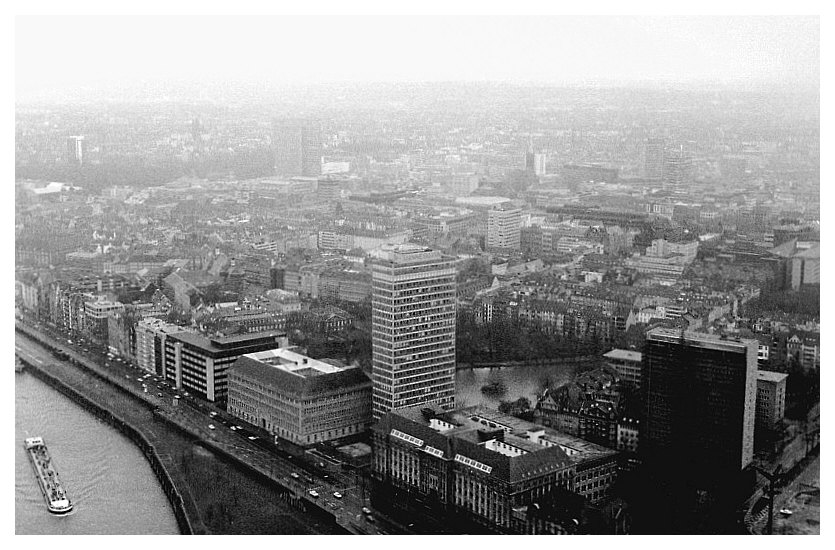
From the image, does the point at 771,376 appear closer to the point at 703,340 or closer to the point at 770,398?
the point at 770,398

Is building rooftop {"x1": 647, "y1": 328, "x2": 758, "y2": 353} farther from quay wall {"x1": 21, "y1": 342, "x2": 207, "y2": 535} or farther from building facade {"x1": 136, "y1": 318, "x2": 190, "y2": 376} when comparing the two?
building facade {"x1": 136, "y1": 318, "x2": 190, "y2": 376}

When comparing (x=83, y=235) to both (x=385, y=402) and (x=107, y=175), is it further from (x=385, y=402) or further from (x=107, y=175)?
(x=385, y=402)

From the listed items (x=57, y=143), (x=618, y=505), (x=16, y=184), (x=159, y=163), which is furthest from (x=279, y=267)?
(x=618, y=505)

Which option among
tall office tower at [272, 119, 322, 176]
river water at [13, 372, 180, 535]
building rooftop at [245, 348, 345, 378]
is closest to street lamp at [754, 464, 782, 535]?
building rooftop at [245, 348, 345, 378]

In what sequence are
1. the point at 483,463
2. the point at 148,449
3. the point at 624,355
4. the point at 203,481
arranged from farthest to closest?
the point at 624,355 → the point at 148,449 → the point at 203,481 → the point at 483,463

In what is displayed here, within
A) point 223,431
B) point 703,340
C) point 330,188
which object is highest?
point 330,188

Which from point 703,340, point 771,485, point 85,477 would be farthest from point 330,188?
point 771,485

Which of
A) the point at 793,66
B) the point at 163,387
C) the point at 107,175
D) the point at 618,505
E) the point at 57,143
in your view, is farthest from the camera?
the point at 107,175
